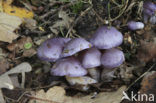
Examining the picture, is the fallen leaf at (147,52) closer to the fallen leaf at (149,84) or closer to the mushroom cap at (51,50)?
the fallen leaf at (149,84)

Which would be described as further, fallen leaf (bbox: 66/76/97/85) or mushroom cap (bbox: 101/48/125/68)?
fallen leaf (bbox: 66/76/97/85)

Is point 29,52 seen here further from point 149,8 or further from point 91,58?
point 149,8

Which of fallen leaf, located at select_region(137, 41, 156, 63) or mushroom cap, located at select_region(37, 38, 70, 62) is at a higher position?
mushroom cap, located at select_region(37, 38, 70, 62)

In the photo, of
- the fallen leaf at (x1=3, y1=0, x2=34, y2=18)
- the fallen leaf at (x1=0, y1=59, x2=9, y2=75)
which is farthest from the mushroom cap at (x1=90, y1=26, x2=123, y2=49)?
the fallen leaf at (x1=3, y1=0, x2=34, y2=18)

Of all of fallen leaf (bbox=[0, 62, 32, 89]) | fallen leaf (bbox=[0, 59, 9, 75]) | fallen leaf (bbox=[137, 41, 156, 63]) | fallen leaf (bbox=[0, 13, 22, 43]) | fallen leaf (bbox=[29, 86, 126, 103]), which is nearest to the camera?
fallen leaf (bbox=[29, 86, 126, 103])

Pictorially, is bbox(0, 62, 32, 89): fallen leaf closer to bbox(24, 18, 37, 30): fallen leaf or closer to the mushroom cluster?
the mushroom cluster

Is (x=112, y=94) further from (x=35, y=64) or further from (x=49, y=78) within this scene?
(x=35, y=64)

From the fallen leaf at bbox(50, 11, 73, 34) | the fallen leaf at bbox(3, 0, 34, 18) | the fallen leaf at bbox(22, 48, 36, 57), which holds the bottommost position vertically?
the fallen leaf at bbox(22, 48, 36, 57)

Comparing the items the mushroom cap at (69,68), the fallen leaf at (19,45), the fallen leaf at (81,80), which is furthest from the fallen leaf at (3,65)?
the fallen leaf at (81,80)
